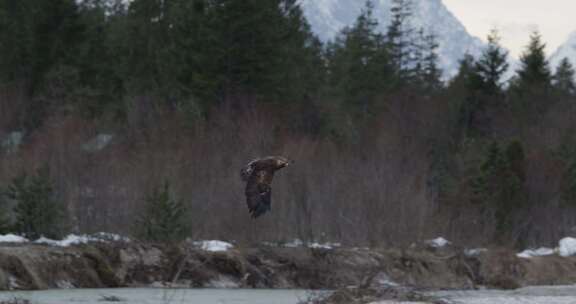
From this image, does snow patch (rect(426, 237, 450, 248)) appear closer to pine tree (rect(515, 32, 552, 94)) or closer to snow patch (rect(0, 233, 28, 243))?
snow patch (rect(0, 233, 28, 243))

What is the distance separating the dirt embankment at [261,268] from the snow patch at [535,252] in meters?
0.54

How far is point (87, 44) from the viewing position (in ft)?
159

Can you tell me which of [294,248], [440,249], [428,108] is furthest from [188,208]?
[428,108]

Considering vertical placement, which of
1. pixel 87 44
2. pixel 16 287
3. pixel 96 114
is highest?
pixel 87 44

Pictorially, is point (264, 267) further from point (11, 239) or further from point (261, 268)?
point (11, 239)

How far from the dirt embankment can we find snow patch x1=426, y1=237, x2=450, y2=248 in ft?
2.04

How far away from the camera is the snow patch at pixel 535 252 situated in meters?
34.9

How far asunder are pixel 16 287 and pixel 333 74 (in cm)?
4014

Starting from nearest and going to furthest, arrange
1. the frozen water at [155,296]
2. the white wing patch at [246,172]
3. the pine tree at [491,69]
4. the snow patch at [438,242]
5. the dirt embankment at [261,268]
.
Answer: the white wing patch at [246,172] → the frozen water at [155,296] → the dirt embankment at [261,268] → the snow patch at [438,242] → the pine tree at [491,69]

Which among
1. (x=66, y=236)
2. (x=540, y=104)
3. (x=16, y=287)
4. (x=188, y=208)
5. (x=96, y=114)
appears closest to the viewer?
(x=16, y=287)

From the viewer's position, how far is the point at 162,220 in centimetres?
3036

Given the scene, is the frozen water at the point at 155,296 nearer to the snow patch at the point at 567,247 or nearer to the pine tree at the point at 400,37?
the snow patch at the point at 567,247

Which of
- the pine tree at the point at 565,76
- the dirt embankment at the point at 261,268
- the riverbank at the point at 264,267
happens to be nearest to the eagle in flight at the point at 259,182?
the riverbank at the point at 264,267

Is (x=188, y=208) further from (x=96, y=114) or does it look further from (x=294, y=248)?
(x=96, y=114)
